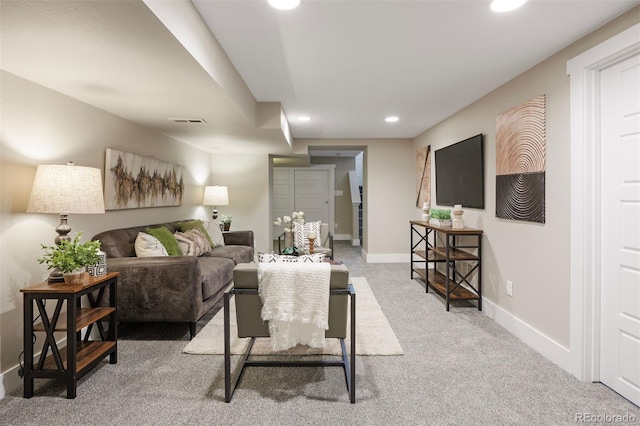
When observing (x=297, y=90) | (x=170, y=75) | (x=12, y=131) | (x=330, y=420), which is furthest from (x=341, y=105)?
(x=330, y=420)

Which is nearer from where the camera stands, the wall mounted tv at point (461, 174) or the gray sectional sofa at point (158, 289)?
the gray sectional sofa at point (158, 289)

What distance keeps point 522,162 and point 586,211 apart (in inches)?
30.9

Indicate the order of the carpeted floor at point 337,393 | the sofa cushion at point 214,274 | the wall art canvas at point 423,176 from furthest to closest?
the wall art canvas at point 423,176
the sofa cushion at point 214,274
the carpeted floor at point 337,393

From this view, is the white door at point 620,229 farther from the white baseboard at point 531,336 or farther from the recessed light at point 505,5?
the recessed light at point 505,5

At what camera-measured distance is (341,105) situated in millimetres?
3775

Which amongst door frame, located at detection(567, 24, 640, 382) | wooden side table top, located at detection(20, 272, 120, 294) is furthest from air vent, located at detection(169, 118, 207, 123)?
door frame, located at detection(567, 24, 640, 382)

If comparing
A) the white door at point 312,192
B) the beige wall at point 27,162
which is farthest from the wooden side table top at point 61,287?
the white door at point 312,192

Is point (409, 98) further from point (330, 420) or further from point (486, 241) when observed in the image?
point (330, 420)

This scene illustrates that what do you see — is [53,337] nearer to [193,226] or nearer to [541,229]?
[193,226]

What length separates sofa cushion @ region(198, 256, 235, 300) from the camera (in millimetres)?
2890

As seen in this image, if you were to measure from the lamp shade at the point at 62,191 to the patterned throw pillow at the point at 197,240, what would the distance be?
1.64m

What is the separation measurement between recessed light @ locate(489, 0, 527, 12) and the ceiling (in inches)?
1.7

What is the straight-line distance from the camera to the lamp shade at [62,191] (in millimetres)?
1978

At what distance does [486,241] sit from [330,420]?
8.23 ft
